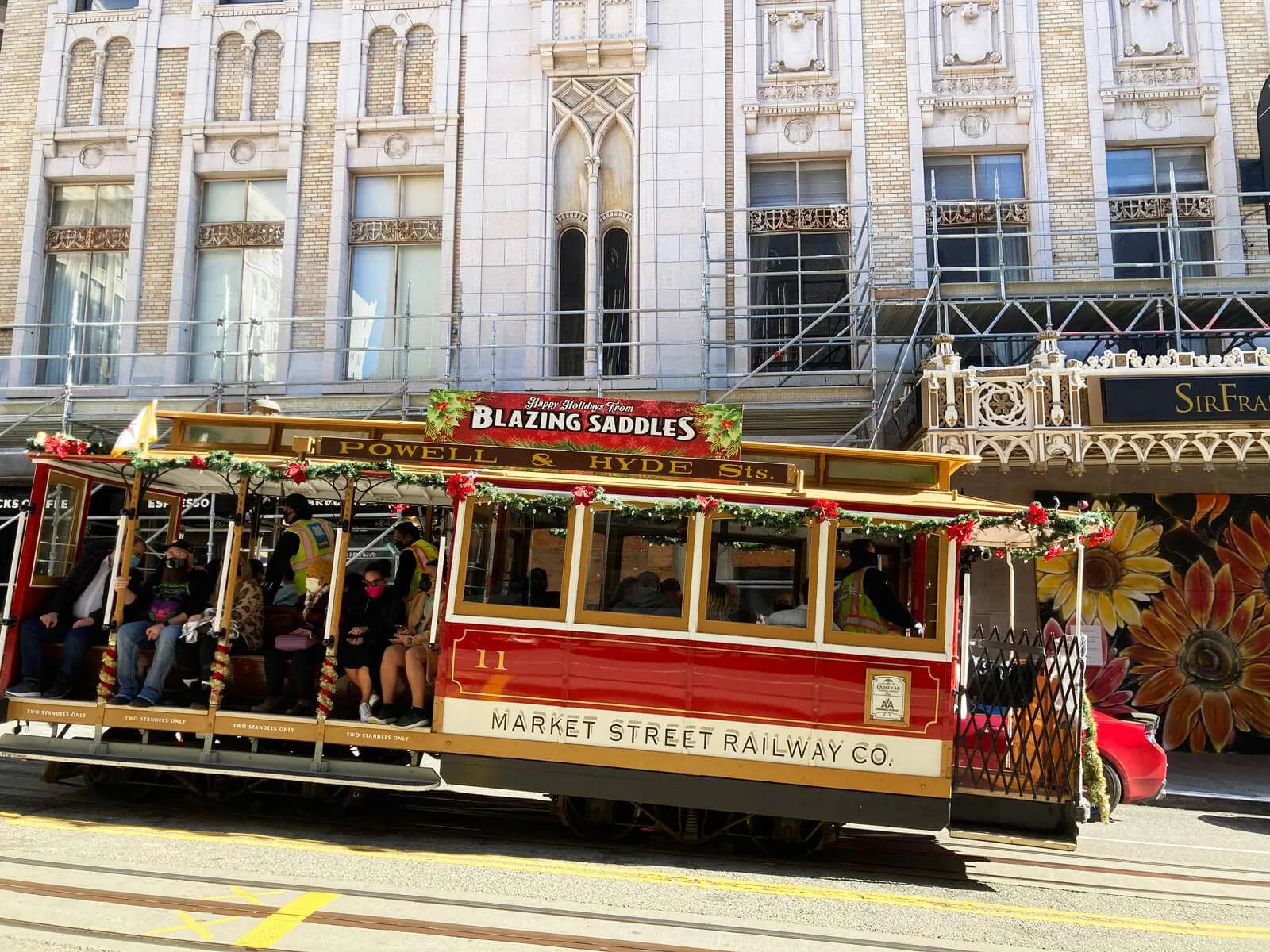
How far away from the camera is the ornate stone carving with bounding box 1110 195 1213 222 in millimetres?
15242

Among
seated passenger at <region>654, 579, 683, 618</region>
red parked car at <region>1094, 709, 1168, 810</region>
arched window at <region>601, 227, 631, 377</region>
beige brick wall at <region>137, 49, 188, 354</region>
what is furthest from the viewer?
beige brick wall at <region>137, 49, 188, 354</region>

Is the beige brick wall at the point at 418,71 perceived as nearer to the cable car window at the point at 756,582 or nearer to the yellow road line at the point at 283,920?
the cable car window at the point at 756,582

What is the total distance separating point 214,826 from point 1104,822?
25.1 feet

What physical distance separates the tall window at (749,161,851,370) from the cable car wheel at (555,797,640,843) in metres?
9.32

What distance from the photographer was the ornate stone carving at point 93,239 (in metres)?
17.2

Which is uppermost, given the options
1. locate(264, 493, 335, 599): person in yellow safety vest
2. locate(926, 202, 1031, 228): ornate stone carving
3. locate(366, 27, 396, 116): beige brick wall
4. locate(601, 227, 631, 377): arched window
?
locate(366, 27, 396, 116): beige brick wall

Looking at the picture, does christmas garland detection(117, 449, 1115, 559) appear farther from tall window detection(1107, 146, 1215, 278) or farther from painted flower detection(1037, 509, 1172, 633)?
tall window detection(1107, 146, 1215, 278)

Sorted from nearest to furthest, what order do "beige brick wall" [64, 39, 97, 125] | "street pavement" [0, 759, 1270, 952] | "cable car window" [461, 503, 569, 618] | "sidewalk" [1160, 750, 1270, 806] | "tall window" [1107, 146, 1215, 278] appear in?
"street pavement" [0, 759, 1270, 952]
"cable car window" [461, 503, 569, 618]
"sidewalk" [1160, 750, 1270, 806]
"tall window" [1107, 146, 1215, 278]
"beige brick wall" [64, 39, 97, 125]

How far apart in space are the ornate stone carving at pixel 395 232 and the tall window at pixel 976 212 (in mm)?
8261

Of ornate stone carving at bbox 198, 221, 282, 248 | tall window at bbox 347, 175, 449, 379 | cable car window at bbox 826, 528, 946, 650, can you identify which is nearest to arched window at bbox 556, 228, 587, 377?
tall window at bbox 347, 175, 449, 379

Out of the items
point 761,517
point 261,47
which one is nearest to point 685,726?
point 761,517

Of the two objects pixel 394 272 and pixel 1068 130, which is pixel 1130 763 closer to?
pixel 1068 130

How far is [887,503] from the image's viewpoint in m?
Answer: 6.90

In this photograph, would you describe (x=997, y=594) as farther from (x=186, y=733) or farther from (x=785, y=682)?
(x=186, y=733)
